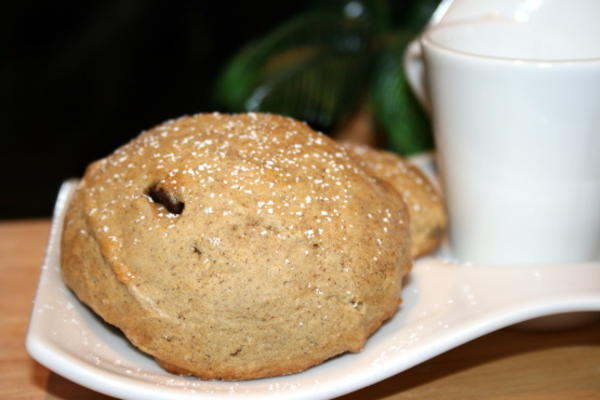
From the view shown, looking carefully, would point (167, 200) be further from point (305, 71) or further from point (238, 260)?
point (305, 71)

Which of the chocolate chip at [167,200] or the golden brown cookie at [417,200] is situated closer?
the chocolate chip at [167,200]

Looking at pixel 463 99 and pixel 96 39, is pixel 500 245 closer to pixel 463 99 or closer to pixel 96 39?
pixel 463 99

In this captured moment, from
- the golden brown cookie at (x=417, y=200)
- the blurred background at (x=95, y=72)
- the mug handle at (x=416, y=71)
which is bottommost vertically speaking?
the blurred background at (x=95, y=72)

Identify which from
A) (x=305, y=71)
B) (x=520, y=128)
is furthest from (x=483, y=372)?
(x=305, y=71)

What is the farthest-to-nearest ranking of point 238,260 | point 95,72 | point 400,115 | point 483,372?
point 95,72 < point 400,115 < point 483,372 < point 238,260

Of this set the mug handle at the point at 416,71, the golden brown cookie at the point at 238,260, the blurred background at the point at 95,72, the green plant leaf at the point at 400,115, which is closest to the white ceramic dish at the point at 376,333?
the golden brown cookie at the point at 238,260

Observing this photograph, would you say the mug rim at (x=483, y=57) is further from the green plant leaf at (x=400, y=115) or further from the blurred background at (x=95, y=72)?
the blurred background at (x=95, y=72)

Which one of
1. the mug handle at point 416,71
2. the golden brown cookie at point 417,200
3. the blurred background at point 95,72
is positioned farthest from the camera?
the blurred background at point 95,72
